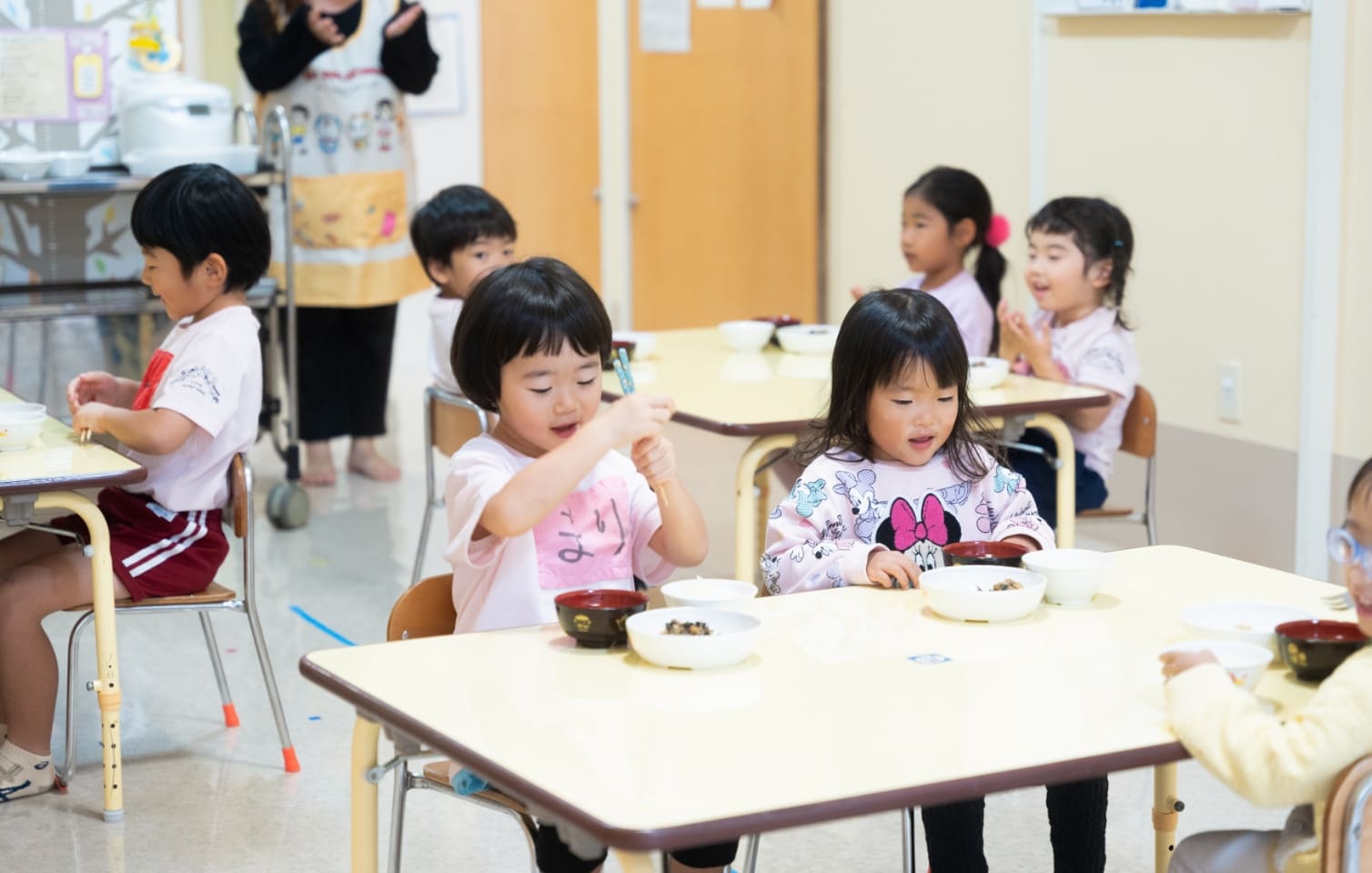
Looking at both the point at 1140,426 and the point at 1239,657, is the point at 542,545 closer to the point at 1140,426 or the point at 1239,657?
the point at 1239,657

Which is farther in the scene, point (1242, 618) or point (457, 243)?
point (457, 243)

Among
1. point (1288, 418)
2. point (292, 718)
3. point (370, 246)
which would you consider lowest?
point (292, 718)

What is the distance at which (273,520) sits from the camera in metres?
4.73

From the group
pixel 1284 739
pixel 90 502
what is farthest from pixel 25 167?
pixel 1284 739

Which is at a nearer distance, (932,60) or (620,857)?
(620,857)

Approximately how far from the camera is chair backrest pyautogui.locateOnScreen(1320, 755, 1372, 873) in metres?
1.43

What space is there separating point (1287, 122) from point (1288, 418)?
2.20 ft

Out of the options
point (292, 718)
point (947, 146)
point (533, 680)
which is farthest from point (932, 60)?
point (533, 680)

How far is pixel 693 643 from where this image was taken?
5.30ft

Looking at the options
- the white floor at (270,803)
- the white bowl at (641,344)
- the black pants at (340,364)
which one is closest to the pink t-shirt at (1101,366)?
the white floor at (270,803)

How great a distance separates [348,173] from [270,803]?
259cm

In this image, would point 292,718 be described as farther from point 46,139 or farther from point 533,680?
point 46,139

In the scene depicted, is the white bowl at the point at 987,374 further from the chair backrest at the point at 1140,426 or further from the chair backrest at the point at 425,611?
the chair backrest at the point at 425,611

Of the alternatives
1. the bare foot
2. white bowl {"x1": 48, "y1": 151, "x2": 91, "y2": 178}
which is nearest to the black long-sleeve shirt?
white bowl {"x1": 48, "y1": 151, "x2": 91, "y2": 178}
